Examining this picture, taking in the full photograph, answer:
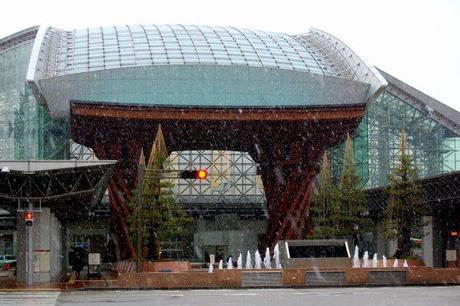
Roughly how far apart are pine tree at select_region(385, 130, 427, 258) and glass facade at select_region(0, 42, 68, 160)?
3294cm

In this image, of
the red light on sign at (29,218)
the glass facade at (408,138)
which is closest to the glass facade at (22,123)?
the glass facade at (408,138)

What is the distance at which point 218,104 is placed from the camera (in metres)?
76.5

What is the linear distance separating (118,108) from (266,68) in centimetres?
1655

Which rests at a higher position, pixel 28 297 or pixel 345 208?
pixel 345 208

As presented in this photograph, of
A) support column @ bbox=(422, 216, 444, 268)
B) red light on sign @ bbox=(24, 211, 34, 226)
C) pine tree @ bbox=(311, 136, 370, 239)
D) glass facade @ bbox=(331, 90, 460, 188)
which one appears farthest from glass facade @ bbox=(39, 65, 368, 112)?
red light on sign @ bbox=(24, 211, 34, 226)

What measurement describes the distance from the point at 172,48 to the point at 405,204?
3211 centimetres

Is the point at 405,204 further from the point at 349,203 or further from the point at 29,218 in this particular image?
the point at 29,218

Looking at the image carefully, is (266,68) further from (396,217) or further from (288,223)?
(396,217)

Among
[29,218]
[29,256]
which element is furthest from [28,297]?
[29,256]

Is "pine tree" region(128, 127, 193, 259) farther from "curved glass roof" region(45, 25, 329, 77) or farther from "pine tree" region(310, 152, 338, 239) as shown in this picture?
"curved glass roof" region(45, 25, 329, 77)

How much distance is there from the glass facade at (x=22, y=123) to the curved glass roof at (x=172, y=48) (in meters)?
5.14

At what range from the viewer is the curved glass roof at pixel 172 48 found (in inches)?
3147

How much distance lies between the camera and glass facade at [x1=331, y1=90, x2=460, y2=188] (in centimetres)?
9000

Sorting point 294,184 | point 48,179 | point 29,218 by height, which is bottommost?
point 29,218
